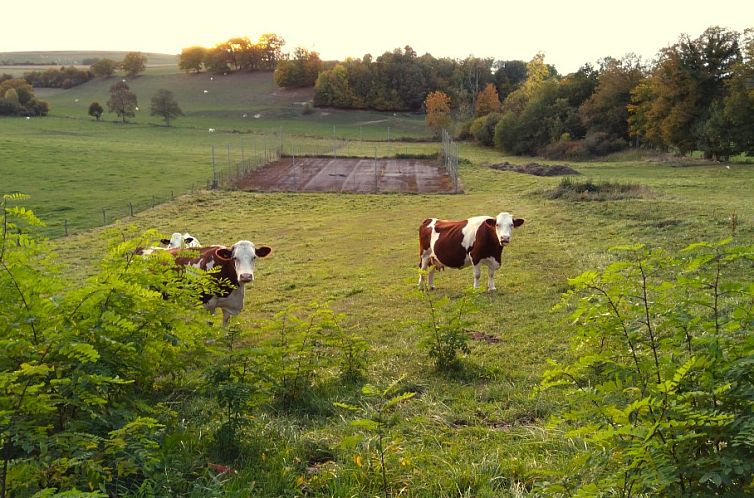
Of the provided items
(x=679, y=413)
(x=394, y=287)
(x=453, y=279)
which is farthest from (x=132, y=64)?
(x=679, y=413)

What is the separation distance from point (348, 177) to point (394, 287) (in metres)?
28.2

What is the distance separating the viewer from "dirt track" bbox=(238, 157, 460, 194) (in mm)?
35531

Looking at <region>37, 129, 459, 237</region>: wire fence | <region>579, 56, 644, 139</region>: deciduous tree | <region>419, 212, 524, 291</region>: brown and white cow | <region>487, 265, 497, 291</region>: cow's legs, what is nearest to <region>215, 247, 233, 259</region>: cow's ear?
<region>419, 212, 524, 291</region>: brown and white cow

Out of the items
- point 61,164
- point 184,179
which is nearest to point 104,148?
point 61,164

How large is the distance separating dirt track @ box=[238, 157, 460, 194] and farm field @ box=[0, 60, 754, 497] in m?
2.35

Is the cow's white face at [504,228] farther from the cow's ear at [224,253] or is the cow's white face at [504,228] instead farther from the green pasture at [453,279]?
the cow's ear at [224,253]

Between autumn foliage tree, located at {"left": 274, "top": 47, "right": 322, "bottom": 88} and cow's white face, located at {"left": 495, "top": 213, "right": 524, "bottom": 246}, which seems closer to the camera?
cow's white face, located at {"left": 495, "top": 213, "right": 524, "bottom": 246}

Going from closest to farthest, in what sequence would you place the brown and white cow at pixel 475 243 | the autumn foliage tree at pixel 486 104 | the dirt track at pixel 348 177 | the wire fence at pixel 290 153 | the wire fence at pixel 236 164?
the brown and white cow at pixel 475 243, the wire fence at pixel 236 164, the dirt track at pixel 348 177, the wire fence at pixel 290 153, the autumn foliage tree at pixel 486 104

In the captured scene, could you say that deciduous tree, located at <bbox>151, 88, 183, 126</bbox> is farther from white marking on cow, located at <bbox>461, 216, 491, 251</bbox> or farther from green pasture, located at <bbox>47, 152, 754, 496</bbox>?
white marking on cow, located at <bbox>461, 216, 491, 251</bbox>

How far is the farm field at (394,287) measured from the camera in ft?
15.3

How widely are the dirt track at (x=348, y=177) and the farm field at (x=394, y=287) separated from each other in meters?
2.35

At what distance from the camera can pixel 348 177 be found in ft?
133

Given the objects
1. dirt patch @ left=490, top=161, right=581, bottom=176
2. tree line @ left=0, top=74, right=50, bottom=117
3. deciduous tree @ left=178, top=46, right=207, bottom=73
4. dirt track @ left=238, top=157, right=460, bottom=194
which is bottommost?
dirt track @ left=238, top=157, right=460, bottom=194

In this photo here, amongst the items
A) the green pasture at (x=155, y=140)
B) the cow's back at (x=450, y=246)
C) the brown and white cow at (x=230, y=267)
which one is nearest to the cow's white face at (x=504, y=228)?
the cow's back at (x=450, y=246)
